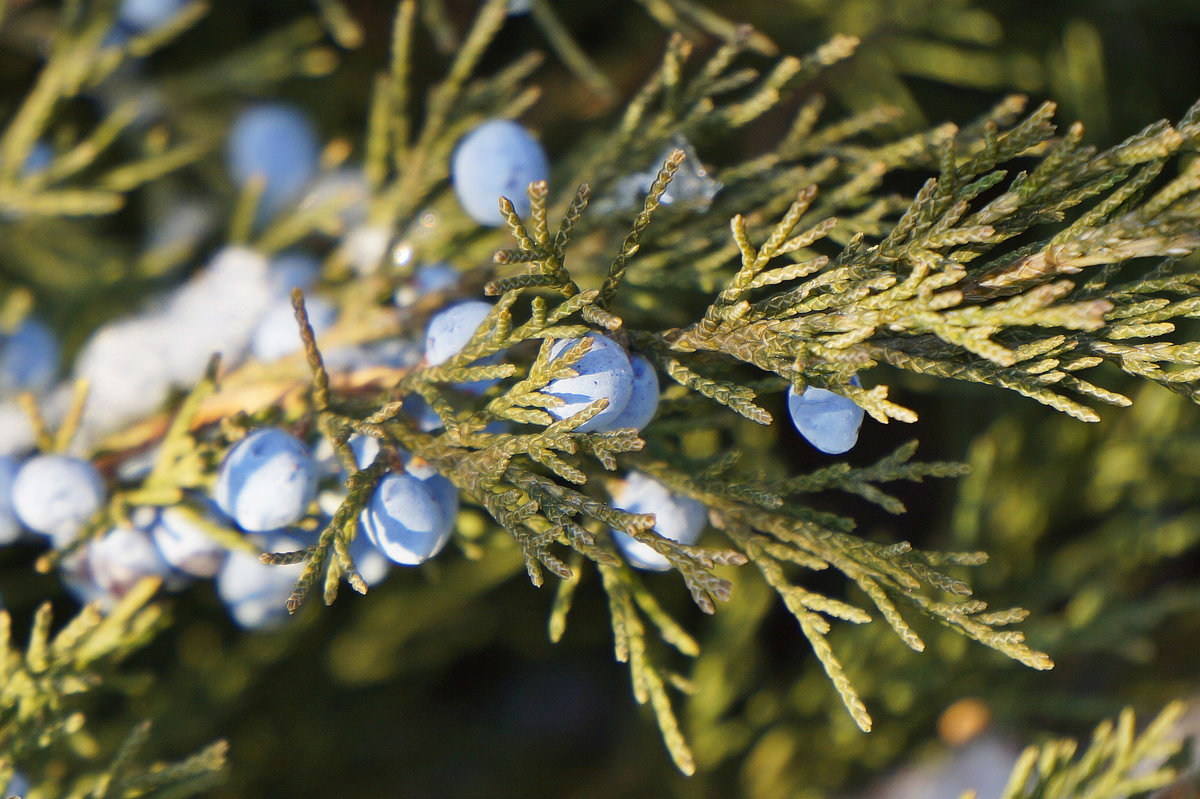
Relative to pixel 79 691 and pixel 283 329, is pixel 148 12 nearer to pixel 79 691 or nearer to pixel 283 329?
pixel 283 329

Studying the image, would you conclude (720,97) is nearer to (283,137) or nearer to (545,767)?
(283,137)

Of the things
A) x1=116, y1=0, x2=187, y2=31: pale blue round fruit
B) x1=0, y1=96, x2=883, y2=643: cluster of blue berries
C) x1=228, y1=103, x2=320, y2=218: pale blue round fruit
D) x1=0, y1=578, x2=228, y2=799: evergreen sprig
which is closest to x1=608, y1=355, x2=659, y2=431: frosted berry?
x1=0, y1=96, x2=883, y2=643: cluster of blue berries

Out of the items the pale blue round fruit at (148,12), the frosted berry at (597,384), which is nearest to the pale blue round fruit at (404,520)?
the frosted berry at (597,384)

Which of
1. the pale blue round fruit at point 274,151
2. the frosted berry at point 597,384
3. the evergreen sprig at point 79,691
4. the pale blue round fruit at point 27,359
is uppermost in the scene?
the pale blue round fruit at point 274,151

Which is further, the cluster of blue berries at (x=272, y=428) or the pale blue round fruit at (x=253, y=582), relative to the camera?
the pale blue round fruit at (x=253, y=582)

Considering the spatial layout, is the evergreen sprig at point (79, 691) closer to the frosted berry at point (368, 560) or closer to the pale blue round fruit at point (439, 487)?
the frosted berry at point (368, 560)

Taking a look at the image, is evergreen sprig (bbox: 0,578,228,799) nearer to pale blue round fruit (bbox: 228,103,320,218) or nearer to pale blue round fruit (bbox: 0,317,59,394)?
pale blue round fruit (bbox: 0,317,59,394)
